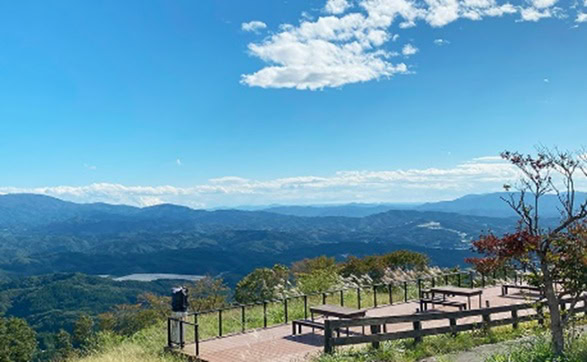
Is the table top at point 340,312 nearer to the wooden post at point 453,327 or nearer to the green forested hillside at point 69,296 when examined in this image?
the wooden post at point 453,327

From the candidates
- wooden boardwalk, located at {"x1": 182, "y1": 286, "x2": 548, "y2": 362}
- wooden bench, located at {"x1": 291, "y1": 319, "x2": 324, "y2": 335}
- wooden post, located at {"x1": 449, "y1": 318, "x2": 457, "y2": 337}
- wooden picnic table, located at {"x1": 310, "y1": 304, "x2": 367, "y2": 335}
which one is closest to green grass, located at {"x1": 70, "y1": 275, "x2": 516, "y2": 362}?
wooden post, located at {"x1": 449, "y1": 318, "x2": 457, "y2": 337}

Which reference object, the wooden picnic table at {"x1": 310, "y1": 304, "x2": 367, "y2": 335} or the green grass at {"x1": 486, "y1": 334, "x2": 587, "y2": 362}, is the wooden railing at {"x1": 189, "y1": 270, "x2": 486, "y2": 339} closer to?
the wooden picnic table at {"x1": 310, "y1": 304, "x2": 367, "y2": 335}

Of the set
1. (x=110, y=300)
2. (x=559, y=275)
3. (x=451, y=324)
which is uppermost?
(x=559, y=275)

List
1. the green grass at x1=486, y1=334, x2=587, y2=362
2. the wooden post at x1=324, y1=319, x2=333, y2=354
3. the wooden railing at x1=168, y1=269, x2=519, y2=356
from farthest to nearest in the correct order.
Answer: the wooden railing at x1=168, y1=269, x2=519, y2=356 → the wooden post at x1=324, y1=319, x2=333, y2=354 → the green grass at x1=486, y1=334, x2=587, y2=362

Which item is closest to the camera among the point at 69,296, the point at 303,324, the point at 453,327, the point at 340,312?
the point at 453,327

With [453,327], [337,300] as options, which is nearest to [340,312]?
[453,327]

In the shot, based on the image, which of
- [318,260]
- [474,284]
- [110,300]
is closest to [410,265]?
[318,260]

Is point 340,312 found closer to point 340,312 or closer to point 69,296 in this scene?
point 340,312

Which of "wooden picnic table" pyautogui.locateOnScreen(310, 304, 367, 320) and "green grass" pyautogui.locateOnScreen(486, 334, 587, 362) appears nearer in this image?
"green grass" pyautogui.locateOnScreen(486, 334, 587, 362)

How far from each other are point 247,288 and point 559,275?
27.4 m

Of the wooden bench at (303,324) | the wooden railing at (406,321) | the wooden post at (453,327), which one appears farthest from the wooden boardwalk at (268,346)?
the wooden post at (453,327)

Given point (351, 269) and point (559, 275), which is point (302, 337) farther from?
point (351, 269)

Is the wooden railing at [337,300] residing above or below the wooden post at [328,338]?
below

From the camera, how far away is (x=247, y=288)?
1358 inches
